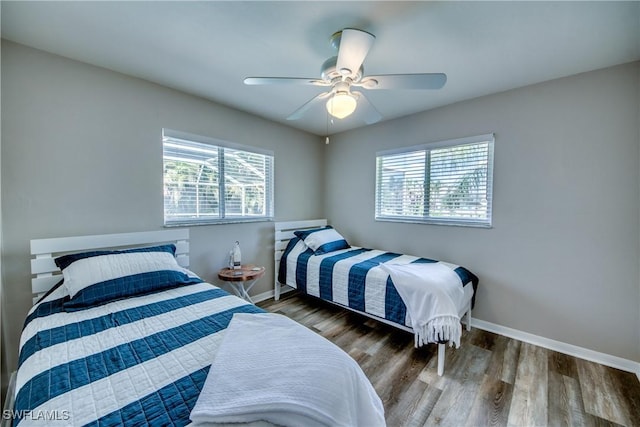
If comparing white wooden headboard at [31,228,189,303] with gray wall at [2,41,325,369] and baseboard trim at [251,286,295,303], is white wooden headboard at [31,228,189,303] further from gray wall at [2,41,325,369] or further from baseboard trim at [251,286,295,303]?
baseboard trim at [251,286,295,303]

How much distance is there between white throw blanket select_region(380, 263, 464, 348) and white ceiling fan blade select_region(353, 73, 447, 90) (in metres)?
1.44

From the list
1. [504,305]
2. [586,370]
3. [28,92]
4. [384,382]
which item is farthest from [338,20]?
[586,370]

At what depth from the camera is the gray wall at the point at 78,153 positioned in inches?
67.1

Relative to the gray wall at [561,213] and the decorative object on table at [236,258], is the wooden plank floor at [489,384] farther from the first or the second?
the decorative object on table at [236,258]

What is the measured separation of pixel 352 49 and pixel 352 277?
190 centimetres

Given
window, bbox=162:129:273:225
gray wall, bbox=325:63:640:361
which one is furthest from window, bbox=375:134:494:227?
window, bbox=162:129:273:225

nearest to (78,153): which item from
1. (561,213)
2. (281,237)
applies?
(281,237)

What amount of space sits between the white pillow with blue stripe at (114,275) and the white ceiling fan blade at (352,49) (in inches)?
72.7

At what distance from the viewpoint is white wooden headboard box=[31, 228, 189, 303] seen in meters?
1.71

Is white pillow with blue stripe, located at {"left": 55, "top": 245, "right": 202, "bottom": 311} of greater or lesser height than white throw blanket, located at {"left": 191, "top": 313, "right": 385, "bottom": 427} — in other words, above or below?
above

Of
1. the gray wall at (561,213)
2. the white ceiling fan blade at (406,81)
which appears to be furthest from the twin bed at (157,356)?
the white ceiling fan blade at (406,81)

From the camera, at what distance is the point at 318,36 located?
162 centimetres

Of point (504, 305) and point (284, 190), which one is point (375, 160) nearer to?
point (284, 190)

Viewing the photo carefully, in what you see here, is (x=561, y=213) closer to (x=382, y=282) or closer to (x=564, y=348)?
(x=564, y=348)
